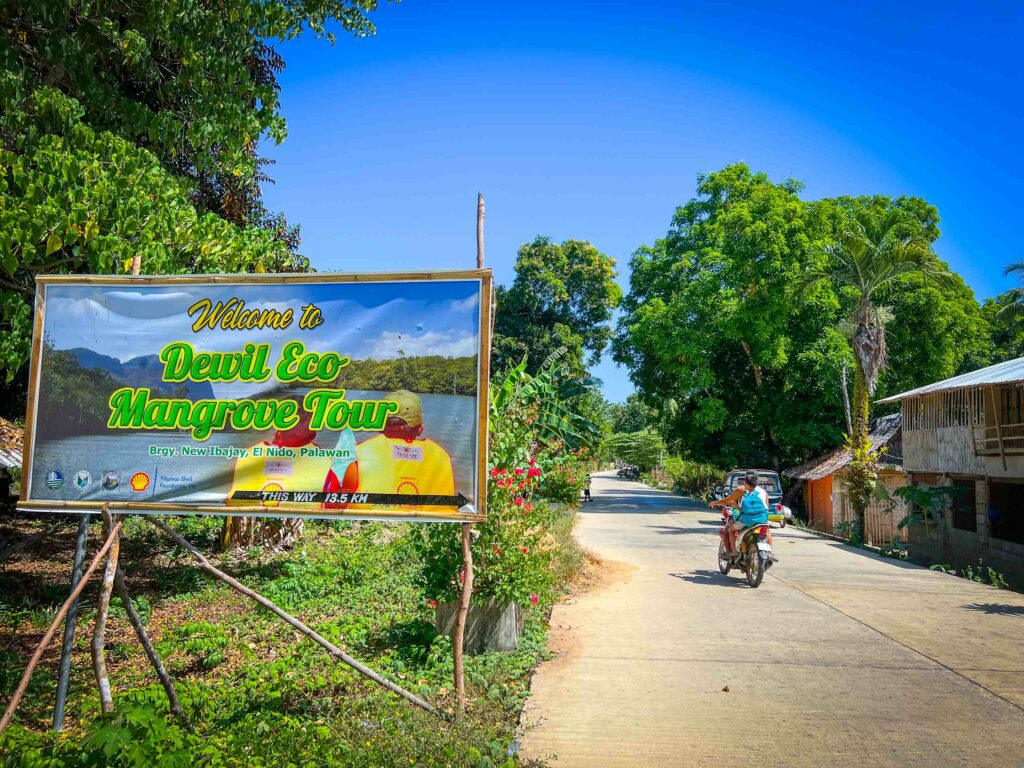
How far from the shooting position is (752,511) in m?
11.0

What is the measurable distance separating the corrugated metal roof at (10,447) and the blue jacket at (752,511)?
9.66 meters

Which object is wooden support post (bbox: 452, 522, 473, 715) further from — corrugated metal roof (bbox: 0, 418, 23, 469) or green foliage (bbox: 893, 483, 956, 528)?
green foliage (bbox: 893, 483, 956, 528)

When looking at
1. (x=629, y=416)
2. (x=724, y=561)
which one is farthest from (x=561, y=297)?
(x=629, y=416)

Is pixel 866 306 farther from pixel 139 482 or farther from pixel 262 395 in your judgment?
pixel 139 482

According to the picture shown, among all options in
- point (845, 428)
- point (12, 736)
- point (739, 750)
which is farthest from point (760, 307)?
point (12, 736)

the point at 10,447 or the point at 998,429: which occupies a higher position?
the point at 998,429

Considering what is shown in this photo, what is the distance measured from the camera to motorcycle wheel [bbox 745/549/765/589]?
1098cm

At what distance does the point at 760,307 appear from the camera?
28.8 metres

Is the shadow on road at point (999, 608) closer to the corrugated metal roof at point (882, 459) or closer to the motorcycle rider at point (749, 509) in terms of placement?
the motorcycle rider at point (749, 509)

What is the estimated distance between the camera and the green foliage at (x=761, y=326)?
28.8 metres

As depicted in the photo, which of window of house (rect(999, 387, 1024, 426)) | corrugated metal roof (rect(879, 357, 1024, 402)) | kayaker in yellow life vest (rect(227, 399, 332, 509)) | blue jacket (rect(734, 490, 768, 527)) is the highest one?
corrugated metal roof (rect(879, 357, 1024, 402))

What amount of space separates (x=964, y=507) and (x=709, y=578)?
11224 mm

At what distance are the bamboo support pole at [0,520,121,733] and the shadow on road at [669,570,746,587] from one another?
29.4ft

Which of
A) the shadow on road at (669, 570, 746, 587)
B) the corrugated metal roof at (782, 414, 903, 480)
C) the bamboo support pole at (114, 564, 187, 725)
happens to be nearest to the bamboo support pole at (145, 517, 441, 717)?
the bamboo support pole at (114, 564, 187, 725)
